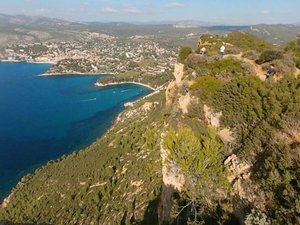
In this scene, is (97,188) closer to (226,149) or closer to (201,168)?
(226,149)

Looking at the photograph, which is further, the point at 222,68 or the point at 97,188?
the point at 97,188

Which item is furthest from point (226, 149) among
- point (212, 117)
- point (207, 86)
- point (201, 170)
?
point (207, 86)

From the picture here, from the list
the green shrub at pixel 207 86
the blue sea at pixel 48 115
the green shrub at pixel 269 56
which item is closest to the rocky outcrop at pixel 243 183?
the green shrub at pixel 207 86

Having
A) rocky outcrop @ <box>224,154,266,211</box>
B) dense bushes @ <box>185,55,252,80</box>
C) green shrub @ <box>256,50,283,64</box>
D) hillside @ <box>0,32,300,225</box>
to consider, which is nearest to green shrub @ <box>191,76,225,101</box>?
hillside @ <box>0,32,300,225</box>

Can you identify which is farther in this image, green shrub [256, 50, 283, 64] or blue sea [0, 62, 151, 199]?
blue sea [0, 62, 151, 199]

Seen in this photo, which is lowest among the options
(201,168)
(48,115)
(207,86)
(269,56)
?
(48,115)

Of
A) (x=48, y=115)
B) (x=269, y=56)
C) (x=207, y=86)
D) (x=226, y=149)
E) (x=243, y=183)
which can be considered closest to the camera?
(x=243, y=183)

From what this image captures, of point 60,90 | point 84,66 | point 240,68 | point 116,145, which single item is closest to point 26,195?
point 116,145

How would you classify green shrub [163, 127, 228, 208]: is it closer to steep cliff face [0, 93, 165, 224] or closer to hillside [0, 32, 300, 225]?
hillside [0, 32, 300, 225]

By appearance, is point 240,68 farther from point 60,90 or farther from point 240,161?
point 60,90
